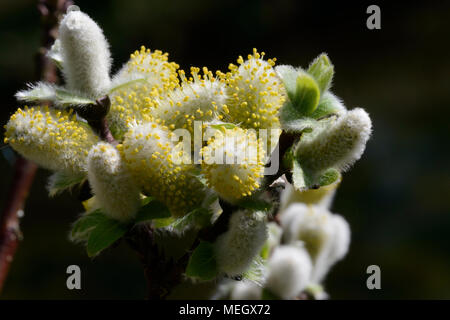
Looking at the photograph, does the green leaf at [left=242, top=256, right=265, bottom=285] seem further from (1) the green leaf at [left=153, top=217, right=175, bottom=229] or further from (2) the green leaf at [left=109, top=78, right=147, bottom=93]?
(2) the green leaf at [left=109, top=78, right=147, bottom=93]

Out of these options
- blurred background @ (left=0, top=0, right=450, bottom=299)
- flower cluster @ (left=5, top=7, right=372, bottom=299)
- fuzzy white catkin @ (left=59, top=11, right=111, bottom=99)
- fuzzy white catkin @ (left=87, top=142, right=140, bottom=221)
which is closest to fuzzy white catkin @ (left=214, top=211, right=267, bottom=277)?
flower cluster @ (left=5, top=7, right=372, bottom=299)

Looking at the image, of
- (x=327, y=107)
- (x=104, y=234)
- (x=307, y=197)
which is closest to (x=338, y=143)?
(x=327, y=107)

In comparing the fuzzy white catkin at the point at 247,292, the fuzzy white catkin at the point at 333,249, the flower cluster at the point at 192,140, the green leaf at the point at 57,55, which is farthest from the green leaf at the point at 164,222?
the fuzzy white catkin at the point at 333,249

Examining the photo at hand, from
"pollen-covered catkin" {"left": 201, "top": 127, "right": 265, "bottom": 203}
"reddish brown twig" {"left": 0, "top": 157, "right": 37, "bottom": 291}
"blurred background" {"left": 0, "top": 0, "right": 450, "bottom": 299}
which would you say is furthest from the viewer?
"blurred background" {"left": 0, "top": 0, "right": 450, "bottom": 299}

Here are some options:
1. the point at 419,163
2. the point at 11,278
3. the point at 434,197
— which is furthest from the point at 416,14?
the point at 11,278

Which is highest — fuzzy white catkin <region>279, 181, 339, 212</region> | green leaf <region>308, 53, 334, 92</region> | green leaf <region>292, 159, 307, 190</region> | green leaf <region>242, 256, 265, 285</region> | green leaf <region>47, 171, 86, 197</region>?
green leaf <region>308, 53, 334, 92</region>

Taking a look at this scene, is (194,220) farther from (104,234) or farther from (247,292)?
(247,292)

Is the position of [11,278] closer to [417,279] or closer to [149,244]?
[417,279]
